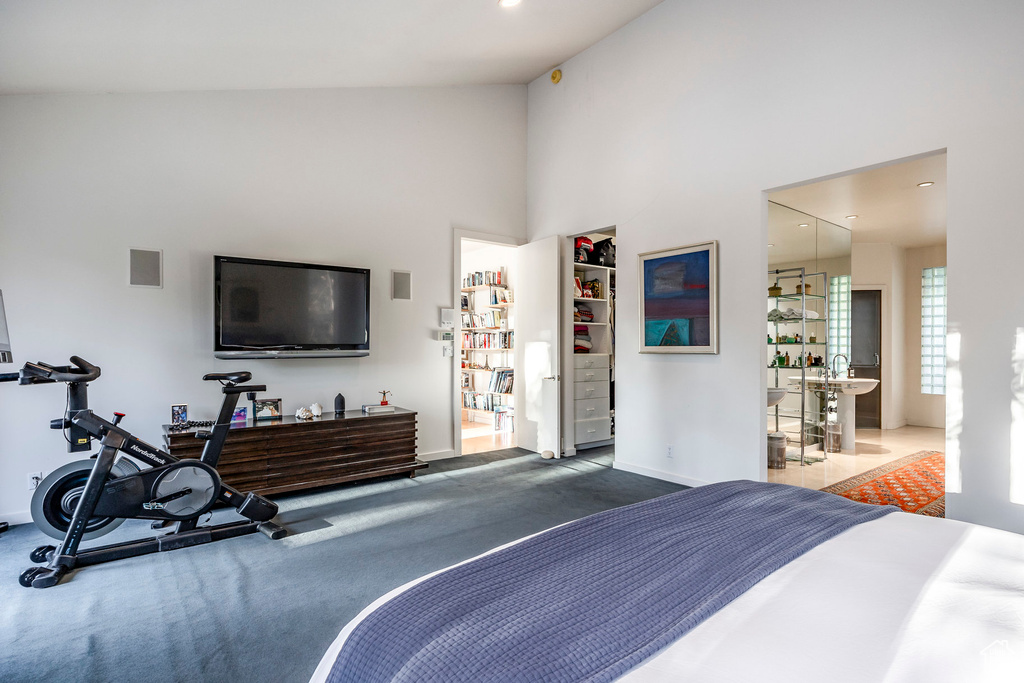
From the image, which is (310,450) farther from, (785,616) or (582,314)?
(785,616)

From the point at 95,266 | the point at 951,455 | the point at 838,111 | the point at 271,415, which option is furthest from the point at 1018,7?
the point at 95,266

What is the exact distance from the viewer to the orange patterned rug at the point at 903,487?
3629 millimetres

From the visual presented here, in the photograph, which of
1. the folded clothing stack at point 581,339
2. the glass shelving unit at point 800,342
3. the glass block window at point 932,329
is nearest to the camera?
the glass shelving unit at point 800,342

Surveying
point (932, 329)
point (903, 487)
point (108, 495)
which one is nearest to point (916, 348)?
point (932, 329)

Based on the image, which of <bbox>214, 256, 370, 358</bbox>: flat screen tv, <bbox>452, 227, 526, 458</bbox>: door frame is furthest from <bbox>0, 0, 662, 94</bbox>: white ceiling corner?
<bbox>452, 227, 526, 458</bbox>: door frame

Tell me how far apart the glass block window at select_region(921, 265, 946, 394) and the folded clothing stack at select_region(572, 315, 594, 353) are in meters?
4.93

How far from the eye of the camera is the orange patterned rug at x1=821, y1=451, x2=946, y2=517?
11.9ft

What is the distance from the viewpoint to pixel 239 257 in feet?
12.8

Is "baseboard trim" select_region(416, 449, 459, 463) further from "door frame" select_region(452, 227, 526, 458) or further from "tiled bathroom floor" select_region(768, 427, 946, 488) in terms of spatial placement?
"tiled bathroom floor" select_region(768, 427, 946, 488)

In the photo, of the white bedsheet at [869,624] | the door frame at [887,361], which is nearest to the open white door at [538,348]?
the white bedsheet at [869,624]

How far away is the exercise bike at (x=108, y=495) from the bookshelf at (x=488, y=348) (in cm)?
410

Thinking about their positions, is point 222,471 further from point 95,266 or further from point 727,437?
point 727,437

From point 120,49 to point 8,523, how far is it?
9.83ft

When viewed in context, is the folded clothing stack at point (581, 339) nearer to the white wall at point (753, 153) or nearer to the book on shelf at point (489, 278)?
the white wall at point (753, 153)
